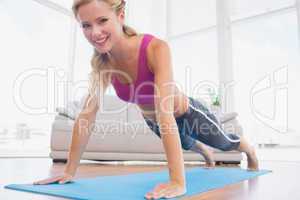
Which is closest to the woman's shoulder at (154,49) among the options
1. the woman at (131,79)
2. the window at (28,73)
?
the woman at (131,79)

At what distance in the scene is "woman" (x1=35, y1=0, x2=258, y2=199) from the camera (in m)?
0.99

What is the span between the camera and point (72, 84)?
4555 millimetres

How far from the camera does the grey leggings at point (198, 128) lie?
1.58m

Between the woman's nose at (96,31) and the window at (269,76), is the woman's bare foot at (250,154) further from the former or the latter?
the window at (269,76)

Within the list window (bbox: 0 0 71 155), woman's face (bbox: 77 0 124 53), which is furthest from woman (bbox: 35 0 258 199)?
window (bbox: 0 0 71 155)

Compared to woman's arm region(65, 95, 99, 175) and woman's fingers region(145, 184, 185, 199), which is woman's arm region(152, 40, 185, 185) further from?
woman's arm region(65, 95, 99, 175)

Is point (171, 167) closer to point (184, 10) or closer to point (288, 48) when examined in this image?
point (288, 48)

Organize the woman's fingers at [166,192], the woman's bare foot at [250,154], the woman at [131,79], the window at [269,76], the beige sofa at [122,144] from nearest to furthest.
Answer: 1. the woman's fingers at [166,192]
2. the woman at [131,79]
3. the woman's bare foot at [250,154]
4. the beige sofa at [122,144]
5. the window at [269,76]

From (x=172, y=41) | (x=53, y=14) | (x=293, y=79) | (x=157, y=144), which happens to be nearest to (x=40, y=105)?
(x=53, y=14)

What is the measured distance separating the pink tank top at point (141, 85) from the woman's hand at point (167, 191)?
45 centimetres

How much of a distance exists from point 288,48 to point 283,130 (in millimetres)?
1061

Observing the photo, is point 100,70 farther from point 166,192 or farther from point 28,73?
point 28,73

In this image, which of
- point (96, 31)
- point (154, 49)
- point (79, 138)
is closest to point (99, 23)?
point (96, 31)

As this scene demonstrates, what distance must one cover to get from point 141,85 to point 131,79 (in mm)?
49
